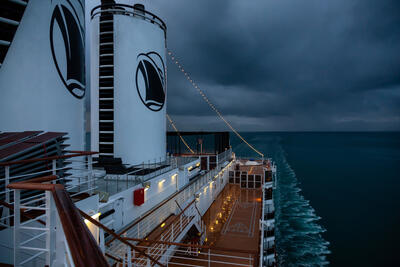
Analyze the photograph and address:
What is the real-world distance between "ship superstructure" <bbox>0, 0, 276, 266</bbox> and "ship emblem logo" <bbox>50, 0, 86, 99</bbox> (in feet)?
0.11

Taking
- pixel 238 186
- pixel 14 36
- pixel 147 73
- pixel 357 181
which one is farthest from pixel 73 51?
pixel 357 181

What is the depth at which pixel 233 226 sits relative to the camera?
40.4 feet

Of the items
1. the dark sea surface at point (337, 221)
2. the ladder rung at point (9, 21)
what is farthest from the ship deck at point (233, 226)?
the ladder rung at point (9, 21)

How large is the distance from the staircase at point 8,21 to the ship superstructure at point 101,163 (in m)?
0.03

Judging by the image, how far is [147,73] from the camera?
13180mm

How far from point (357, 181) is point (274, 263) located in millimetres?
30306

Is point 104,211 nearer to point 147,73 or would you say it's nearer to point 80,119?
point 80,119

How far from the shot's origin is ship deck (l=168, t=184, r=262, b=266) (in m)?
9.02

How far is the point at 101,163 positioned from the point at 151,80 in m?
5.31

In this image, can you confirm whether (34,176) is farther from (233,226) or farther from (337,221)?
(337,221)

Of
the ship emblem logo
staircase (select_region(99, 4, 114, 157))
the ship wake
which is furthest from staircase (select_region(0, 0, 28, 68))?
the ship wake

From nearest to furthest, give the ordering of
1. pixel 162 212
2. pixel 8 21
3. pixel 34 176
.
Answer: pixel 34 176 < pixel 8 21 < pixel 162 212

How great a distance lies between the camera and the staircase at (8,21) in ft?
19.6

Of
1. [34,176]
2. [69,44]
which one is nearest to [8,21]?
[69,44]
